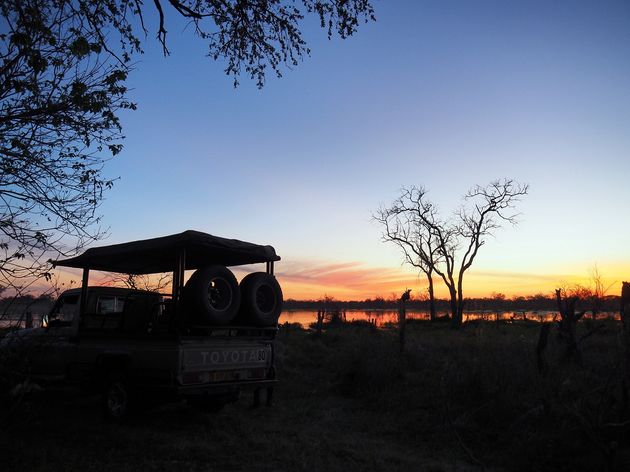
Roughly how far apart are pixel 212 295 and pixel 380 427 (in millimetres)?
3642

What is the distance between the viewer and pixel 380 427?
8812mm

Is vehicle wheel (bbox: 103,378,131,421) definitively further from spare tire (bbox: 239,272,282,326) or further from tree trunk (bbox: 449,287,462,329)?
tree trunk (bbox: 449,287,462,329)

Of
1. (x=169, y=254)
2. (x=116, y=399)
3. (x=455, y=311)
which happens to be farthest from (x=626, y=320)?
(x=455, y=311)

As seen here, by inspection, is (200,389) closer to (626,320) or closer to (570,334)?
(626,320)

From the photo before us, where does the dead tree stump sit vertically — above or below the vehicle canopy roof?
below

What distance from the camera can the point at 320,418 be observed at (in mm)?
9445

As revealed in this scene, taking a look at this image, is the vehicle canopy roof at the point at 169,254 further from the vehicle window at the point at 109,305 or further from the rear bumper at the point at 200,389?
the rear bumper at the point at 200,389

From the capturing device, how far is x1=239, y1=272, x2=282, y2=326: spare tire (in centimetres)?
866

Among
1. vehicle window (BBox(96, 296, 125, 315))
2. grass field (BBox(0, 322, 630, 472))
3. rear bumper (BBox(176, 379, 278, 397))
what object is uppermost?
vehicle window (BBox(96, 296, 125, 315))

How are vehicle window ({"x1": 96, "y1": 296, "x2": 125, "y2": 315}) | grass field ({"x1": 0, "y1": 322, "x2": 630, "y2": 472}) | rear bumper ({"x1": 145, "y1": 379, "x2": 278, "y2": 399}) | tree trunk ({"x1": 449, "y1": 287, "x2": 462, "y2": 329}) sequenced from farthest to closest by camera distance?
tree trunk ({"x1": 449, "y1": 287, "x2": 462, "y2": 329})
vehicle window ({"x1": 96, "y1": 296, "x2": 125, "y2": 315})
rear bumper ({"x1": 145, "y1": 379, "x2": 278, "y2": 399})
grass field ({"x1": 0, "y1": 322, "x2": 630, "y2": 472})

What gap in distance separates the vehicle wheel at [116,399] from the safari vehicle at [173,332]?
0.05 feet

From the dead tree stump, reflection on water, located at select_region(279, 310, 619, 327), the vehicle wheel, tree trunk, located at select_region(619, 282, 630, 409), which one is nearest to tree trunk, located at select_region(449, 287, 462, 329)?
reflection on water, located at select_region(279, 310, 619, 327)

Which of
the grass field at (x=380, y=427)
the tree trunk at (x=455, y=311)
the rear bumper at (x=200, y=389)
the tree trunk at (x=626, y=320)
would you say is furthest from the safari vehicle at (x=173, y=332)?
the tree trunk at (x=455, y=311)

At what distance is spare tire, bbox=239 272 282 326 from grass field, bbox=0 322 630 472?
173cm
